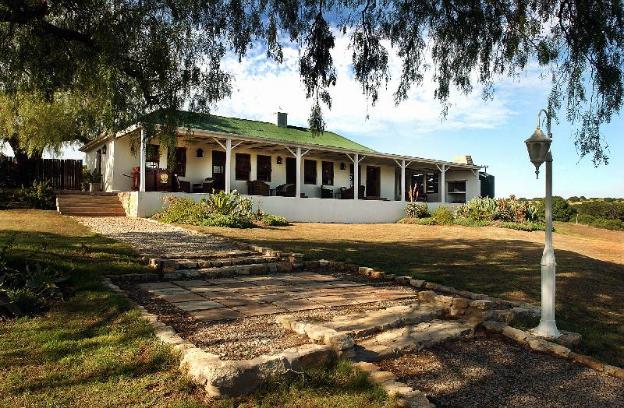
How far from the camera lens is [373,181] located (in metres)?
25.2

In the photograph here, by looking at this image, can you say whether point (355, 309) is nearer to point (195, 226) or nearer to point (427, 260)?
point (427, 260)

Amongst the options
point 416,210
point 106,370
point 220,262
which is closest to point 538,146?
point 106,370

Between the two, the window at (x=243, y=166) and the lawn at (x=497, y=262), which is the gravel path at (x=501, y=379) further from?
the window at (x=243, y=166)

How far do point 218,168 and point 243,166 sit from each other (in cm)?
112

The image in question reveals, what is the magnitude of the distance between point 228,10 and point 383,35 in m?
2.00

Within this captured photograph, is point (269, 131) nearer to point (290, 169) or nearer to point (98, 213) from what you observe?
point (290, 169)

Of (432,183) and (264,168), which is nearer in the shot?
(264,168)

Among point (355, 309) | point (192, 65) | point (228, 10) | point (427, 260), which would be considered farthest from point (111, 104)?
point (427, 260)

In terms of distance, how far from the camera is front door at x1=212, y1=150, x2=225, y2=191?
19.6 m

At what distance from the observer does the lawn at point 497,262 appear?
19.0ft

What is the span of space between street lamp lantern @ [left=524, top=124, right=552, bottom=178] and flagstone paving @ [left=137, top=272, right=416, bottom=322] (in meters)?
2.37

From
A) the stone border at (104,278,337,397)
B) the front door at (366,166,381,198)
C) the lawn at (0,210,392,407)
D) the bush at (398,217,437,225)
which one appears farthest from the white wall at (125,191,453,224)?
the stone border at (104,278,337,397)

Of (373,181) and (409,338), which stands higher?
(373,181)

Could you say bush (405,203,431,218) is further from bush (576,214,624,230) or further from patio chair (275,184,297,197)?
bush (576,214,624,230)
